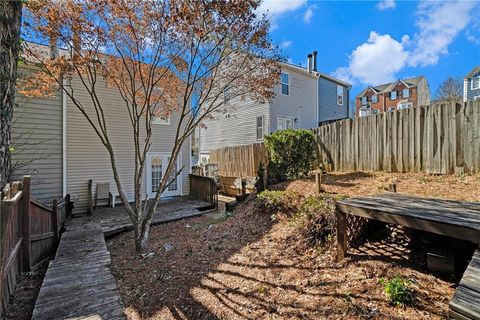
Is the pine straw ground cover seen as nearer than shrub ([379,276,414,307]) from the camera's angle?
No

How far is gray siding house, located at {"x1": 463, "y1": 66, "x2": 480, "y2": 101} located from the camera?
25281mm

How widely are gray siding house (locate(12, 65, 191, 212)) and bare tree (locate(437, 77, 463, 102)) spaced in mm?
33424

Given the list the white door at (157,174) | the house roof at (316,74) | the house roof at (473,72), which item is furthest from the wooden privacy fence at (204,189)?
the house roof at (473,72)

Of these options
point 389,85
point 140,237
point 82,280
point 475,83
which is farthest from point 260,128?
point 389,85

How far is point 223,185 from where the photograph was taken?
13484mm

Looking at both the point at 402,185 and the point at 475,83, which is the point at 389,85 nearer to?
the point at 475,83

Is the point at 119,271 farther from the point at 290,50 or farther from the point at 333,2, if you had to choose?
the point at 333,2

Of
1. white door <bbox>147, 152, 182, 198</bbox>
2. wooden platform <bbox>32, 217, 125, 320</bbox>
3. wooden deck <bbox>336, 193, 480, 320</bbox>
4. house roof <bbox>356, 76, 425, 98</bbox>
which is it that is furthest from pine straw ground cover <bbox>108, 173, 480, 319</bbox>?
house roof <bbox>356, 76, 425, 98</bbox>

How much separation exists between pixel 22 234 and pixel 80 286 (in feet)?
5.35

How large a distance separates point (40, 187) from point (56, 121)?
221cm

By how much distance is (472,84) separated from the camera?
25.8 m

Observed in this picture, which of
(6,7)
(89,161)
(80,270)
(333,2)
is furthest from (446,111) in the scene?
(89,161)

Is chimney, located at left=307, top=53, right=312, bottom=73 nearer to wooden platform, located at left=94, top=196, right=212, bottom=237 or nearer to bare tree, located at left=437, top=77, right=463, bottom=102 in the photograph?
wooden platform, located at left=94, top=196, right=212, bottom=237

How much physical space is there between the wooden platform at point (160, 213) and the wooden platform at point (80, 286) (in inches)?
56.0
